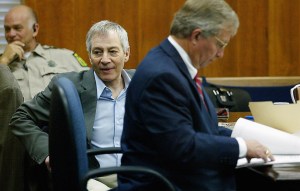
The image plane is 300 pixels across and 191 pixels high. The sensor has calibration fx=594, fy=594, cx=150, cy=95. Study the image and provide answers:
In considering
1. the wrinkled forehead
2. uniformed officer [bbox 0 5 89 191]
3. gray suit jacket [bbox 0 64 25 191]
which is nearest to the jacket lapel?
gray suit jacket [bbox 0 64 25 191]

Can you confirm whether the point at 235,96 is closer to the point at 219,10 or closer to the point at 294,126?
the point at 294,126

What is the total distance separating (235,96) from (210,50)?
6.67ft

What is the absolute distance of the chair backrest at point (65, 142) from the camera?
2029 millimetres

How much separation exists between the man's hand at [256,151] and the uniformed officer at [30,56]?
2.36m

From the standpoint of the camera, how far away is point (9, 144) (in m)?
3.29

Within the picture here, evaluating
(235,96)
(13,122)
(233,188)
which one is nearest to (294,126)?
(233,188)

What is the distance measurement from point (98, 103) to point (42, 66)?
60.5 inches

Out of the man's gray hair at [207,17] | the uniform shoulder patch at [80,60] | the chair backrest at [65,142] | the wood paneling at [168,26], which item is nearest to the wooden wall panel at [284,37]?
the wood paneling at [168,26]

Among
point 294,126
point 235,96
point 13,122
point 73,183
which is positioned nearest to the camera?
point 73,183

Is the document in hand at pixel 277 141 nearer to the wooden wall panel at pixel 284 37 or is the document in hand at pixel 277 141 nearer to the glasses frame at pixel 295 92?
the glasses frame at pixel 295 92

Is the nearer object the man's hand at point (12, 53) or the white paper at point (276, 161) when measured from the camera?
the white paper at point (276, 161)

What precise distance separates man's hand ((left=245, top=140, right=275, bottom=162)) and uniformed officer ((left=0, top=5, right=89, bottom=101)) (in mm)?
2364

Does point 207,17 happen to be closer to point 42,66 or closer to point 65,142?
point 65,142

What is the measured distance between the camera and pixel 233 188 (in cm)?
213
